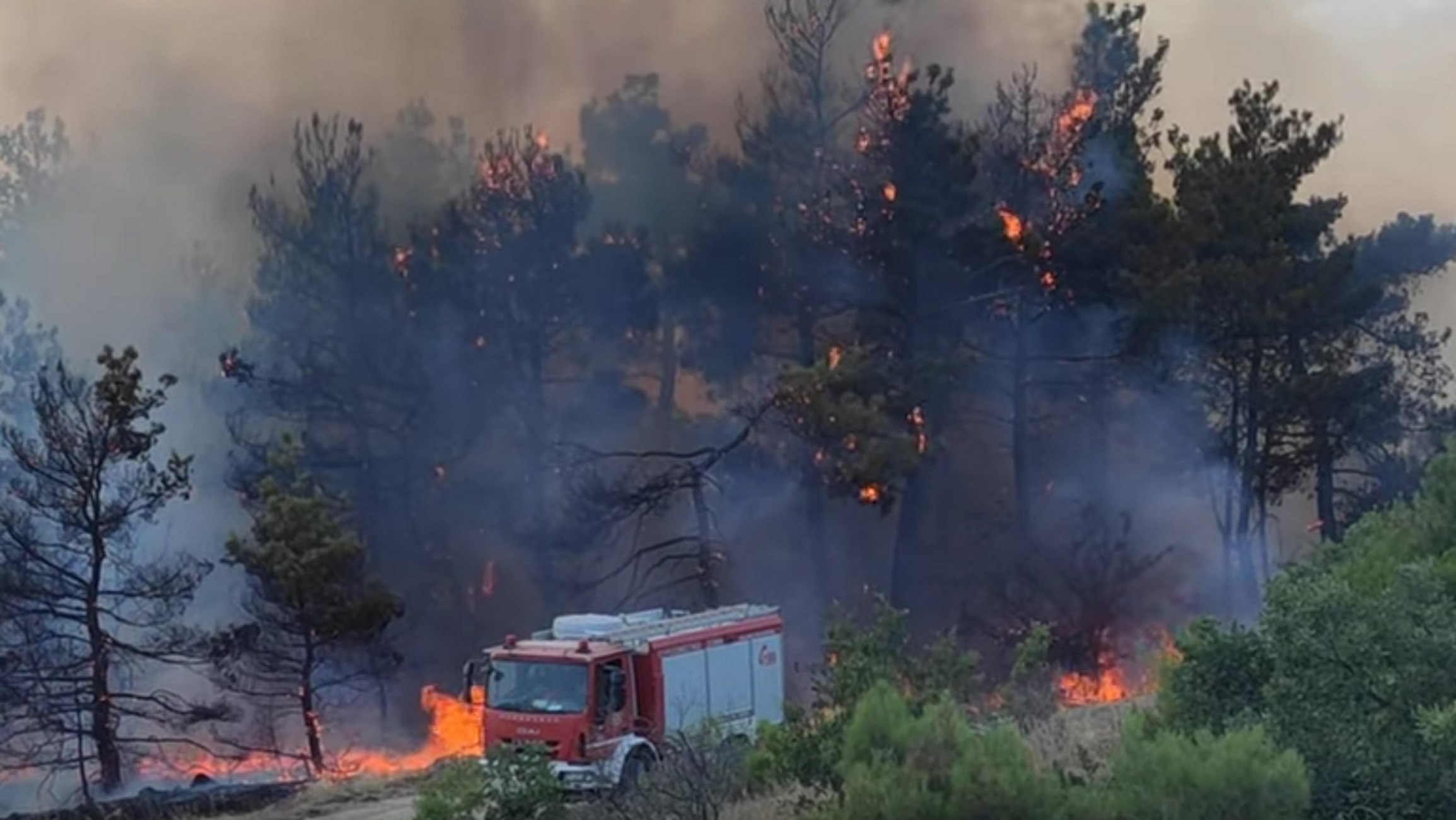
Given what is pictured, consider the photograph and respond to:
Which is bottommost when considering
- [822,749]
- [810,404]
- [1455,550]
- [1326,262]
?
[822,749]

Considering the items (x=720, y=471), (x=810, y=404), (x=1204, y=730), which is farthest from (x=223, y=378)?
(x=1204, y=730)

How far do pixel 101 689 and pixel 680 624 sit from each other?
9.68 metres

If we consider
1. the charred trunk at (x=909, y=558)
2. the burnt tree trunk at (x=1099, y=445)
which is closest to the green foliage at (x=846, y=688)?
the charred trunk at (x=909, y=558)

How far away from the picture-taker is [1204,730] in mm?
7176

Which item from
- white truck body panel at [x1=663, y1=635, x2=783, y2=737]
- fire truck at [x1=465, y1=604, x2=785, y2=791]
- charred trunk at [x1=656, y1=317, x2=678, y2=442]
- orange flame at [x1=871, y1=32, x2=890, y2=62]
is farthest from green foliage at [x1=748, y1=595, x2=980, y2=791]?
orange flame at [x1=871, y1=32, x2=890, y2=62]

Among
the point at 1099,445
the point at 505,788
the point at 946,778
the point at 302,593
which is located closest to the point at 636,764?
the point at 505,788

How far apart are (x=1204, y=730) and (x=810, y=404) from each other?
21.0 m

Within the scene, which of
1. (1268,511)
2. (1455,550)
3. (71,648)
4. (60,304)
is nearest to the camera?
(1455,550)

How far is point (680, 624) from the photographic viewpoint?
17.5 metres

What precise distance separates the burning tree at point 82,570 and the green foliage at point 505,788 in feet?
44.6

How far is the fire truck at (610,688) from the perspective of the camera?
1577 centimetres

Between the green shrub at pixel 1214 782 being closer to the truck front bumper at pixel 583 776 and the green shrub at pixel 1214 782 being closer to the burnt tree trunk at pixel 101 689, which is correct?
the truck front bumper at pixel 583 776

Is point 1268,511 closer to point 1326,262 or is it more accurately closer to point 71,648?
point 1326,262

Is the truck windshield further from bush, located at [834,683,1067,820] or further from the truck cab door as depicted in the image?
bush, located at [834,683,1067,820]
